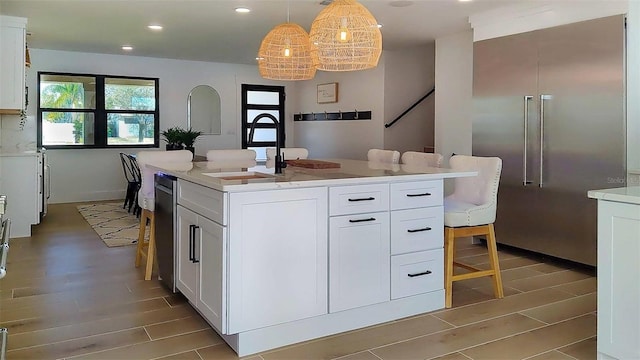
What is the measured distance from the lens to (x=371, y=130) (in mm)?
7766

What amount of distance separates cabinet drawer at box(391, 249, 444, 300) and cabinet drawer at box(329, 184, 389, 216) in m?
0.35

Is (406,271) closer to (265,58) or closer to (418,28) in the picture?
(265,58)

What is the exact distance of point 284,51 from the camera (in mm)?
4008

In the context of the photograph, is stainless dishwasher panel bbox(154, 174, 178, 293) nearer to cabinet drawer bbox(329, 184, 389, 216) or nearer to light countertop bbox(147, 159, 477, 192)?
light countertop bbox(147, 159, 477, 192)

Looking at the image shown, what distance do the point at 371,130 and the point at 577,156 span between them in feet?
12.6

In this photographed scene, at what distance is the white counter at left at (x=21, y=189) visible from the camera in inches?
210

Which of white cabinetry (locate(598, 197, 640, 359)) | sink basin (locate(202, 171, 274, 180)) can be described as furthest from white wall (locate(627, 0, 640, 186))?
sink basin (locate(202, 171, 274, 180))

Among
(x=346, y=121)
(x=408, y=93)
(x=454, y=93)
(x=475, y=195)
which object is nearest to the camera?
(x=475, y=195)

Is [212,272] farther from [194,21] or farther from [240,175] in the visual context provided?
[194,21]

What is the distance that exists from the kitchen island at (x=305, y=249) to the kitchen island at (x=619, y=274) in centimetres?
103

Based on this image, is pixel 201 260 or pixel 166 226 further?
pixel 166 226

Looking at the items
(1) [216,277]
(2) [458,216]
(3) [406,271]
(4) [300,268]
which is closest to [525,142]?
(2) [458,216]

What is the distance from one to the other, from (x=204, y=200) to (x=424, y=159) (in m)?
1.99

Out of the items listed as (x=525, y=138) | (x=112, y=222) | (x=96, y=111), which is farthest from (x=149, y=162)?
(x=96, y=111)
